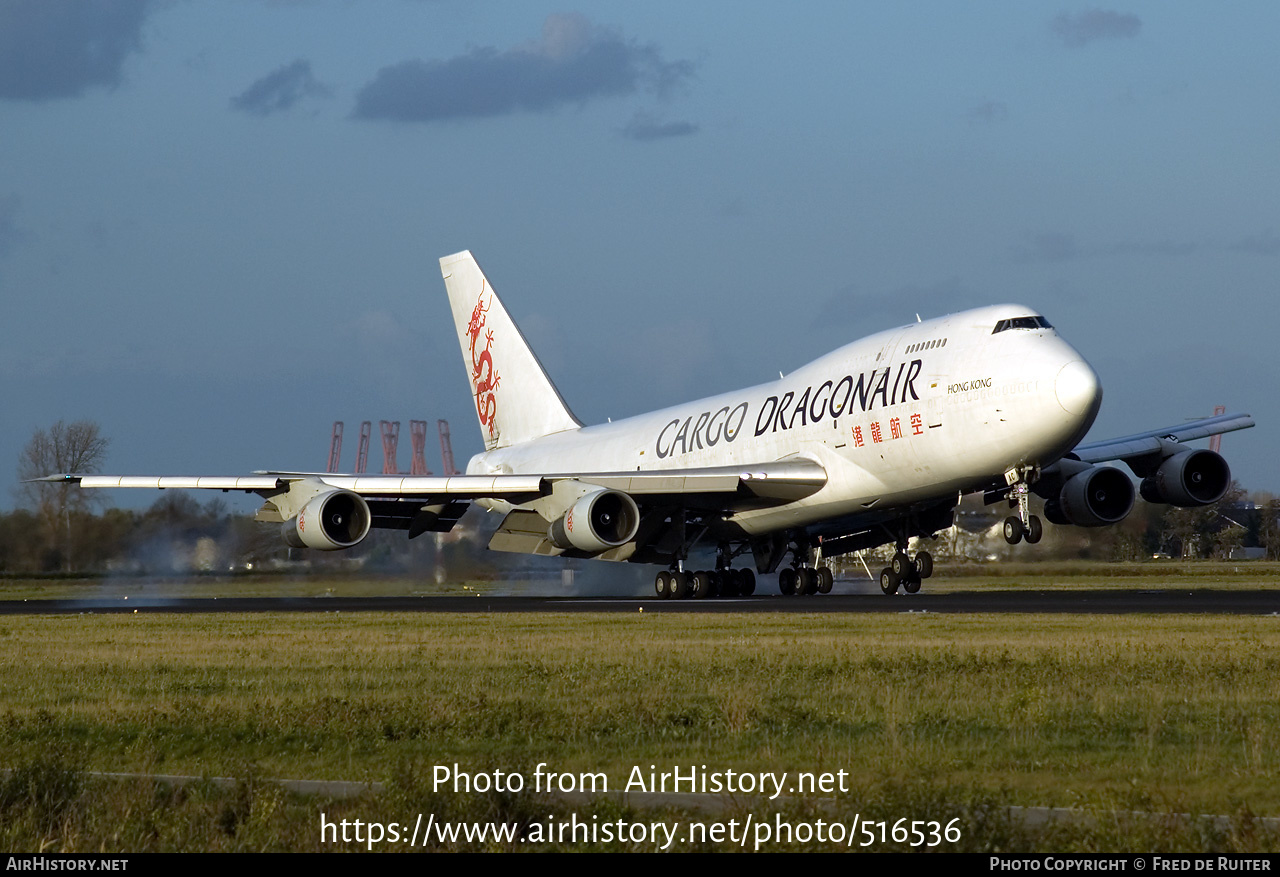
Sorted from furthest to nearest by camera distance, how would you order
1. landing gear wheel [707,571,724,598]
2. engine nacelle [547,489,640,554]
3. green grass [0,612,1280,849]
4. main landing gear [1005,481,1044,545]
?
landing gear wheel [707,571,724,598]
engine nacelle [547,489,640,554]
main landing gear [1005,481,1044,545]
green grass [0,612,1280,849]

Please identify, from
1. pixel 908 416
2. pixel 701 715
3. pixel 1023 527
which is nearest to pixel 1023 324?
pixel 908 416

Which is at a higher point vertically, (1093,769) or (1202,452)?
(1202,452)

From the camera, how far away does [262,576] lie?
48.7m

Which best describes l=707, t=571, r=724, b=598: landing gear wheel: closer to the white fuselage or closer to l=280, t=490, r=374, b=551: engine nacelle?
the white fuselage

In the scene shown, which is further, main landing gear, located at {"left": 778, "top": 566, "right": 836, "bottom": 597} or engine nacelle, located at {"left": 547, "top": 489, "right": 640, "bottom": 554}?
main landing gear, located at {"left": 778, "top": 566, "right": 836, "bottom": 597}

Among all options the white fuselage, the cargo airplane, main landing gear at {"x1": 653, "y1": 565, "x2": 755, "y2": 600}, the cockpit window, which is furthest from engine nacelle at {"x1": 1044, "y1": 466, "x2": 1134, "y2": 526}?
main landing gear at {"x1": 653, "y1": 565, "x2": 755, "y2": 600}

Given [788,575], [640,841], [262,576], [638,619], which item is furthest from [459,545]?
[640,841]

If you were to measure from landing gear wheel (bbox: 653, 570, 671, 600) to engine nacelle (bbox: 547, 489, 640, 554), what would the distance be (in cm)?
373

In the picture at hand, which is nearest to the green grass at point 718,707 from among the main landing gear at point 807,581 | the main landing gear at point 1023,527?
the main landing gear at point 1023,527

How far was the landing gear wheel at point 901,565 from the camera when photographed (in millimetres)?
36750

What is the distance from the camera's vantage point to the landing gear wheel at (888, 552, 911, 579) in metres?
36.8

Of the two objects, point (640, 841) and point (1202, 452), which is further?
point (1202, 452)

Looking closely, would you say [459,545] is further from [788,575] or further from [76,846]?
[76,846]

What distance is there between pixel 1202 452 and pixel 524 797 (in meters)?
32.3
